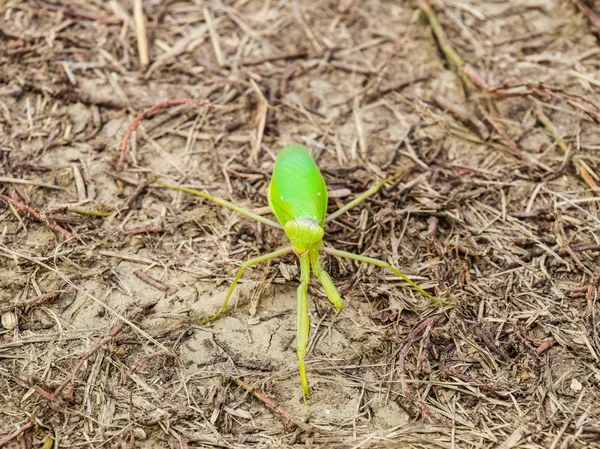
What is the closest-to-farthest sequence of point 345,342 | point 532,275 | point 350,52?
point 345,342
point 532,275
point 350,52

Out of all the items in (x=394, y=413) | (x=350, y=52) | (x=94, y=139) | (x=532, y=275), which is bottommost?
(x=394, y=413)

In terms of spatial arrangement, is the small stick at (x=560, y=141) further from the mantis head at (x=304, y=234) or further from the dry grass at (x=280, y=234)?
the mantis head at (x=304, y=234)

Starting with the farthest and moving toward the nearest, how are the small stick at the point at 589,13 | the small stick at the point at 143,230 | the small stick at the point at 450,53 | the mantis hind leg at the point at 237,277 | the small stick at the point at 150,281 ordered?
the small stick at the point at 589,13 → the small stick at the point at 450,53 → the small stick at the point at 143,230 → the small stick at the point at 150,281 → the mantis hind leg at the point at 237,277

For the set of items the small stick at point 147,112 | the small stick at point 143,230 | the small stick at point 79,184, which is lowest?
the small stick at point 143,230

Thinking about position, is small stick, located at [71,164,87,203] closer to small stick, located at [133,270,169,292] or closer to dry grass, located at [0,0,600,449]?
dry grass, located at [0,0,600,449]

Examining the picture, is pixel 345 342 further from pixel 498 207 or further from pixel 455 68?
pixel 455 68

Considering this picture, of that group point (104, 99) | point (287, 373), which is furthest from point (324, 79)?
point (287, 373)

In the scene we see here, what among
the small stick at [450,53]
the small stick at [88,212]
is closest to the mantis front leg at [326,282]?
the small stick at [88,212]
